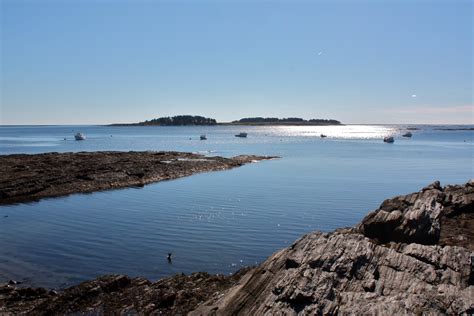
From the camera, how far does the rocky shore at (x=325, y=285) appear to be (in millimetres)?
13008

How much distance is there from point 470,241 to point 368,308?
10571 mm

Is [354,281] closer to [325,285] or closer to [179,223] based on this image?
[325,285]

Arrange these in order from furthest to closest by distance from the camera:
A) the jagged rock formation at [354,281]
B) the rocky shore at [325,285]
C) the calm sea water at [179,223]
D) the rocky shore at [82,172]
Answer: the rocky shore at [82,172], the calm sea water at [179,223], the rocky shore at [325,285], the jagged rock formation at [354,281]

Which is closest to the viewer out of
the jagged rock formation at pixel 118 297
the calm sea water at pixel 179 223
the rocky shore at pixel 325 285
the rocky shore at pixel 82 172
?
the rocky shore at pixel 325 285

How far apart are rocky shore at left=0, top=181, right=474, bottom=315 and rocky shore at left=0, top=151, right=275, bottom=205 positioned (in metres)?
28.6

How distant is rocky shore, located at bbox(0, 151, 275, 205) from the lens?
148ft

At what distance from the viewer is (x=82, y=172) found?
5322 cm

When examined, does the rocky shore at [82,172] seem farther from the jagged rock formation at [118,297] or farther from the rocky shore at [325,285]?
the rocky shore at [325,285]

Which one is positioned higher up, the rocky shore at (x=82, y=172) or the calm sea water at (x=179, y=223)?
the rocky shore at (x=82, y=172)

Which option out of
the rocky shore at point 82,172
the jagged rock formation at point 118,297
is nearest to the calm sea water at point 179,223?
the jagged rock formation at point 118,297

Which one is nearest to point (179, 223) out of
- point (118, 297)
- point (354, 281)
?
point (118, 297)

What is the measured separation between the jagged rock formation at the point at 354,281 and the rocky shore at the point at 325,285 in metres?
0.03

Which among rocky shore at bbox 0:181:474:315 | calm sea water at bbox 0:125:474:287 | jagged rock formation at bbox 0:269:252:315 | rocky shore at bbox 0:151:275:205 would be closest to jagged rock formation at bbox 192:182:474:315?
rocky shore at bbox 0:181:474:315

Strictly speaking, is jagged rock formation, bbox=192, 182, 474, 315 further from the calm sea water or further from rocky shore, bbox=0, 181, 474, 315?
the calm sea water
